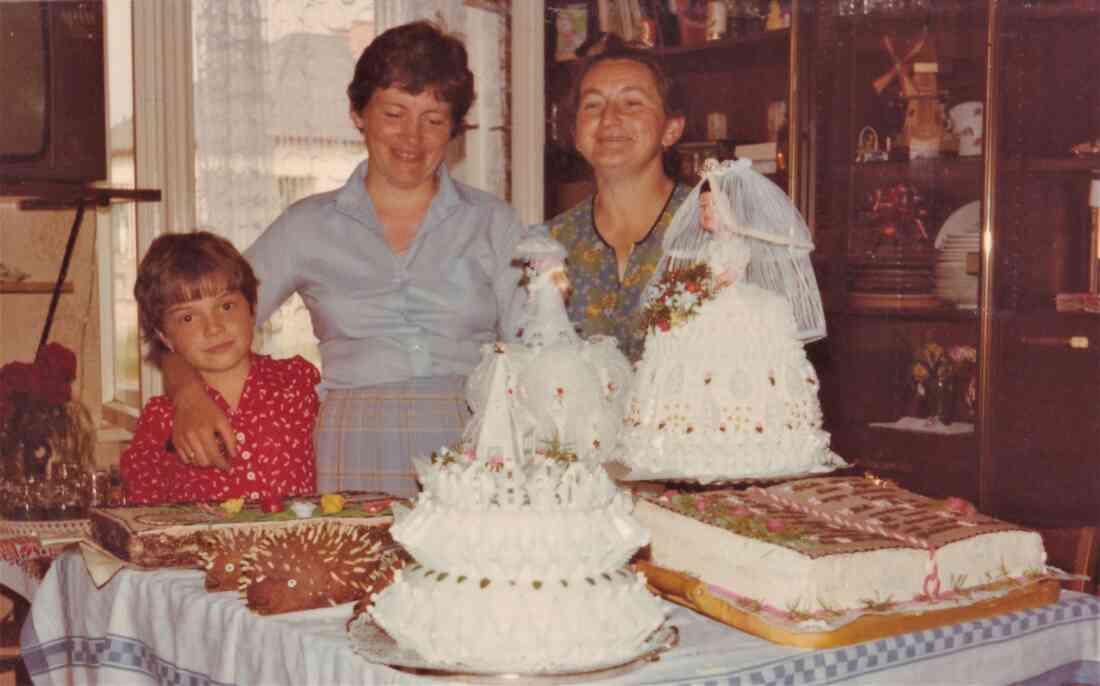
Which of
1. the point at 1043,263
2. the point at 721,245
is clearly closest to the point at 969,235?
the point at 1043,263

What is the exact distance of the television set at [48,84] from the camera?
459 centimetres

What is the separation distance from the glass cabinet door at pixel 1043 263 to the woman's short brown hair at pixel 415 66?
2173 millimetres

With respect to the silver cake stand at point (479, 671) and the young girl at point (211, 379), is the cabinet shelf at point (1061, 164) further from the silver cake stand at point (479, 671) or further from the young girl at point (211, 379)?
the silver cake stand at point (479, 671)

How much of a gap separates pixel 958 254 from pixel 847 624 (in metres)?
2.93

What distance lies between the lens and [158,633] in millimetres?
1994

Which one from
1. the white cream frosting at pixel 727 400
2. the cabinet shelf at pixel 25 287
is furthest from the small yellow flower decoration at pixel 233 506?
the cabinet shelf at pixel 25 287

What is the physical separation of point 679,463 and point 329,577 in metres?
0.78

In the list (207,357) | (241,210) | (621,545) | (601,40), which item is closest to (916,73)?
(601,40)

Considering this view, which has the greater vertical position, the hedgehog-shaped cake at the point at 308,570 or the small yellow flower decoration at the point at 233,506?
the small yellow flower decoration at the point at 233,506

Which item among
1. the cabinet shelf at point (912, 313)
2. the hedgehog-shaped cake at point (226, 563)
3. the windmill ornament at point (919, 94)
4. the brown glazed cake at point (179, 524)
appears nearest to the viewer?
the hedgehog-shaped cake at point (226, 563)

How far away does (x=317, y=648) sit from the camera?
1.70 m

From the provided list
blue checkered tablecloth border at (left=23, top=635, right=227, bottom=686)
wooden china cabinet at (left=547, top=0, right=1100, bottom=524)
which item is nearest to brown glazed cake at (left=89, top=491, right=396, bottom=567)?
blue checkered tablecloth border at (left=23, top=635, right=227, bottom=686)

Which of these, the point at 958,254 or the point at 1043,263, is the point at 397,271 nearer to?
the point at 958,254

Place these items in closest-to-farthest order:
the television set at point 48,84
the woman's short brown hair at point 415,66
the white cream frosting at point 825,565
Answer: the white cream frosting at point 825,565
the woman's short brown hair at point 415,66
the television set at point 48,84
